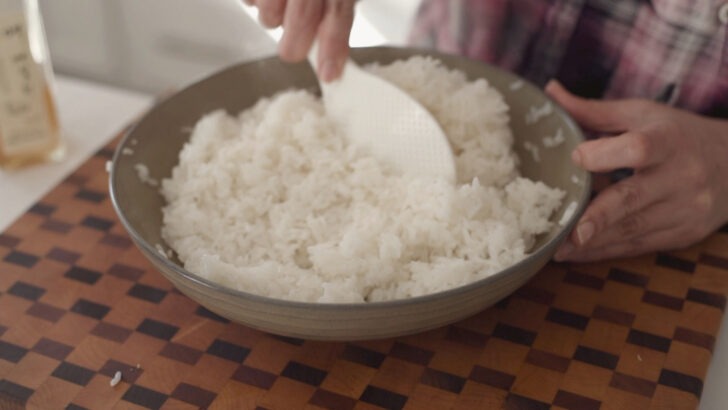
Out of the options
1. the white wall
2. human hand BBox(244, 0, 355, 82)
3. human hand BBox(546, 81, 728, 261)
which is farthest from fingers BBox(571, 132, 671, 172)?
the white wall

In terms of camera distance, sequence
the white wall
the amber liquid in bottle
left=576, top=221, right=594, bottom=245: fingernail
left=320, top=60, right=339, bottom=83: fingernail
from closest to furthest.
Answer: left=576, top=221, right=594, bottom=245: fingernail < left=320, top=60, right=339, bottom=83: fingernail < the amber liquid in bottle < the white wall

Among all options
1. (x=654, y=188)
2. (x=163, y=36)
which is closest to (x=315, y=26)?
(x=654, y=188)

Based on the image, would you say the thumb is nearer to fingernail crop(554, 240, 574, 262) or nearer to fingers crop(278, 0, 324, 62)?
fingernail crop(554, 240, 574, 262)

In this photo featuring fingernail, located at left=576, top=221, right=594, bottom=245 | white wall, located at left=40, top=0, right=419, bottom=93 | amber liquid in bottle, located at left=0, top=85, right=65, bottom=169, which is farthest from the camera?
white wall, located at left=40, top=0, right=419, bottom=93

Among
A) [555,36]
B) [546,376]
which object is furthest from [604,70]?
[546,376]

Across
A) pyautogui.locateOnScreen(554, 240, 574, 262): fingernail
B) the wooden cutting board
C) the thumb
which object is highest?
the thumb

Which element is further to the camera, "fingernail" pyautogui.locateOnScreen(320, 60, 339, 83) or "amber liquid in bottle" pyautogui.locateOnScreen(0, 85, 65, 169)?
"amber liquid in bottle" pyautogui.locateOnScreen(0, 85, 65, 169)

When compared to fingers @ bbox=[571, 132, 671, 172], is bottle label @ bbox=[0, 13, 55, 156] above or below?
below

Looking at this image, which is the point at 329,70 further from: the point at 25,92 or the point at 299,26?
the point at 25,92
